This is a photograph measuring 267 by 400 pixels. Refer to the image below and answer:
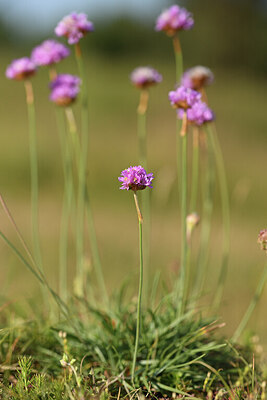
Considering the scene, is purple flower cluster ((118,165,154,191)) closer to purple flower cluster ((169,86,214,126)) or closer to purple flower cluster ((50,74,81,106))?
purple flower cluster ((169,86,214,126))

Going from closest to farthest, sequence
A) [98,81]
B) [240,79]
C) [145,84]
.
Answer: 1. [145,84]
2. [98,81]
3. [240,79]

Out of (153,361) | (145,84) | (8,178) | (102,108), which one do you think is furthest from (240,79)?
(153,361)

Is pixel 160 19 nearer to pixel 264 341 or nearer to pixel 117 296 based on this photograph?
pixel 117 296

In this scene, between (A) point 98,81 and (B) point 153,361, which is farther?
(A) point 98,81

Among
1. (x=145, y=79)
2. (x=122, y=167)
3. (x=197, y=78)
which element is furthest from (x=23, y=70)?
(x=122, y=167)

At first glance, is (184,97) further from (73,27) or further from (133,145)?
(133,145)

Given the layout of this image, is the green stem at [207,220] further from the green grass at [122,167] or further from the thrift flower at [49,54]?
the thrift flower at [49,54]
